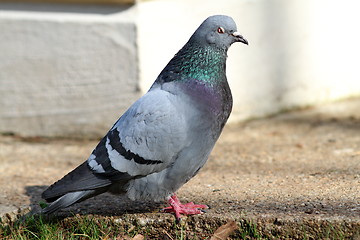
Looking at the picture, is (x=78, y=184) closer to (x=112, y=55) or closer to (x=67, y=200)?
(x=67, y=200)

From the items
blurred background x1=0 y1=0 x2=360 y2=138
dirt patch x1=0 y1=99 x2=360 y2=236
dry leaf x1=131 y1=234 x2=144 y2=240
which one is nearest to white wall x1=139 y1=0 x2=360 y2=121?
blurred background x1=0 y1=0 x2=360 y2=138

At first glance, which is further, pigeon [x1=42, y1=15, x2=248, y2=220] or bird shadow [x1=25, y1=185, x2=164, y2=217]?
bird shadow [x1=25, y1=185, x2=164, y2=217]

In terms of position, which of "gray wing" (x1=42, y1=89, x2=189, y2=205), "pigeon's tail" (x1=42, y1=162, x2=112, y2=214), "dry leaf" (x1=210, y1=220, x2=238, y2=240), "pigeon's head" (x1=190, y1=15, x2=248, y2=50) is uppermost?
"pigeon's head" (x1=190, y1=15, x2=248, y2=50)

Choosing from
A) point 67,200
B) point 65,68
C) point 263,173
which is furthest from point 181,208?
point 65,68

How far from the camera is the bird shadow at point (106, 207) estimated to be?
157 inches

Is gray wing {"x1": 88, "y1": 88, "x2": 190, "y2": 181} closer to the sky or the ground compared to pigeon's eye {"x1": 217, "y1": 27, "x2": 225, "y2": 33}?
closer to the ground

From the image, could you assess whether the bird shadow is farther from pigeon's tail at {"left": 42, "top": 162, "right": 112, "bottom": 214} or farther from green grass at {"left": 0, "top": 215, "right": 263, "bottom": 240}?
pigeon's tail at {"left": 42, "top": 162, "right": 112, "bottom": 214}

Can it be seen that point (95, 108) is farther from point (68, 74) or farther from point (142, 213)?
A: point (142, 213)

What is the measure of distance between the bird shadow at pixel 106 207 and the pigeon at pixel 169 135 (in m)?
0.20

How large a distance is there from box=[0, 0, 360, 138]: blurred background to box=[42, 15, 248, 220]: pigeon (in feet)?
6.68

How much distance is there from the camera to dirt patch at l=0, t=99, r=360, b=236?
3713 millimetres

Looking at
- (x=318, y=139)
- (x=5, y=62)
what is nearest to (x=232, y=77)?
(x=318, y=139)

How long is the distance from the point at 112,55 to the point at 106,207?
2.11 m

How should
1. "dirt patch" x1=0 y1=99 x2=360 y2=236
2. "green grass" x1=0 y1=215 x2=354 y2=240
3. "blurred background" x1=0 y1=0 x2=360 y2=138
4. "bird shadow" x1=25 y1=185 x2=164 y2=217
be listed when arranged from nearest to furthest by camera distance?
"green grass" x1=0 y1=215 x2=354 y2=240, "dirt patch" x1=0 y1=99 x2=360 y2=236, "bird shadow" x1=25 y1=185 x2=164 y2=217, "blurred background" x1=0 y1=0 x2=360 y2=138
